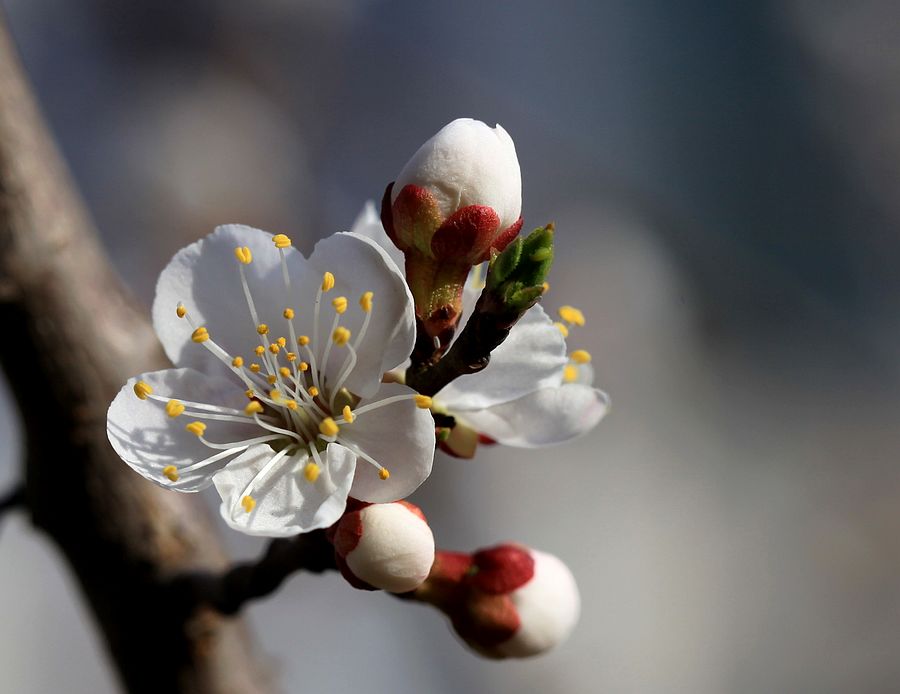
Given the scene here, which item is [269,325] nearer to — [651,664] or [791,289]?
[651,664]

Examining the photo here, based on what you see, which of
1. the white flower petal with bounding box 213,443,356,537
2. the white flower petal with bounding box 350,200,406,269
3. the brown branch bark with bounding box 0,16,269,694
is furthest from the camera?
the brown branch bark with bounding box 0,16,269,694

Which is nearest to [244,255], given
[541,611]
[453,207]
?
[453,207]

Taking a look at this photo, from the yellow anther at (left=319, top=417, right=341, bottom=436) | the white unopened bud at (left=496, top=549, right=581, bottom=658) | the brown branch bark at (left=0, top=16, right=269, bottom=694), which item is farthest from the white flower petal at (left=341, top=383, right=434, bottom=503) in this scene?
the brown branch bark at (left=0, top=16, right=269, bottom=694)

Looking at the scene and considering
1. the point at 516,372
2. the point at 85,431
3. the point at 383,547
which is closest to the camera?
the point at 383,547

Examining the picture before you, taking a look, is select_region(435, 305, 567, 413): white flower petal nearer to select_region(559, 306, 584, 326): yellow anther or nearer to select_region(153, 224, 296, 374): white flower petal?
select_region(559, 306, 584, 326): yellow anther

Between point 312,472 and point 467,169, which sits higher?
point 467,169

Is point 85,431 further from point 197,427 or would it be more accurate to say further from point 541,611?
point 541,611
